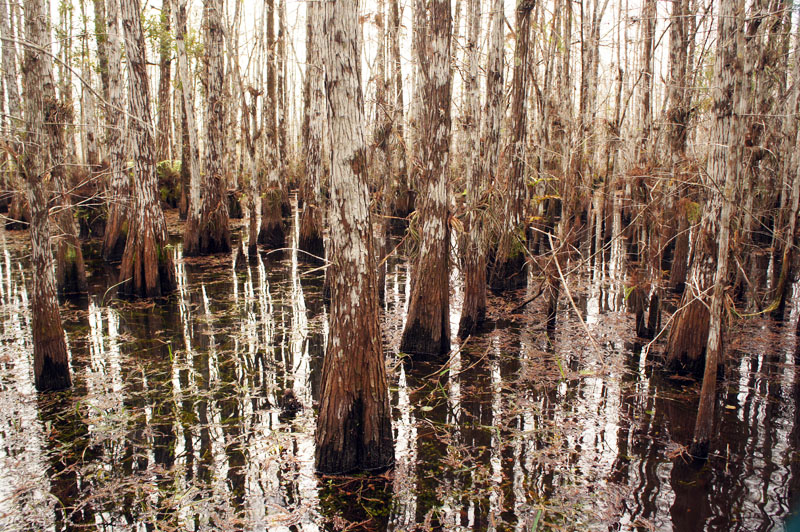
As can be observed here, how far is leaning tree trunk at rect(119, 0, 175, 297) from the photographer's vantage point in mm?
10188

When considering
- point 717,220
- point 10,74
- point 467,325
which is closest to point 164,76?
point 10,74

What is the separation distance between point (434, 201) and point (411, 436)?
3144 mm

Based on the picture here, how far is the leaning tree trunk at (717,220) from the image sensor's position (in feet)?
15.8

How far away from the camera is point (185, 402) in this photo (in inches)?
246

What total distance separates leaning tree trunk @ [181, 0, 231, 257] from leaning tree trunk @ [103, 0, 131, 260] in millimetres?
1594

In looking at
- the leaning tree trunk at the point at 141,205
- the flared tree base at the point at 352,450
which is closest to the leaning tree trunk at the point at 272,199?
the leaning tree trunk at the point at 141,205

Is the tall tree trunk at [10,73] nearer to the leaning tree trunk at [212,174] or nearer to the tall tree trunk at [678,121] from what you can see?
the leaning tree trunk at [212,174]

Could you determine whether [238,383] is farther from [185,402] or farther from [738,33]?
[738,33]

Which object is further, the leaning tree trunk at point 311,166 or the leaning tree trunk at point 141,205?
the leaning tree trunk at point 311,166

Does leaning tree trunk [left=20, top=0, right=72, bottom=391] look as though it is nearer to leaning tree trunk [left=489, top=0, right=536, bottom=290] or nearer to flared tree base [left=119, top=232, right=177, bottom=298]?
flared tree base [left=119, top=232, right=177, bottom=298]

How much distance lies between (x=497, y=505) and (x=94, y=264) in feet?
42.2

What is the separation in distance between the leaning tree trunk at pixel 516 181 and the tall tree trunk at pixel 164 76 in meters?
8.92

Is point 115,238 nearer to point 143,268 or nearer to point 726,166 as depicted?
point 143,268

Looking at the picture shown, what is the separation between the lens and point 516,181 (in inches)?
409
